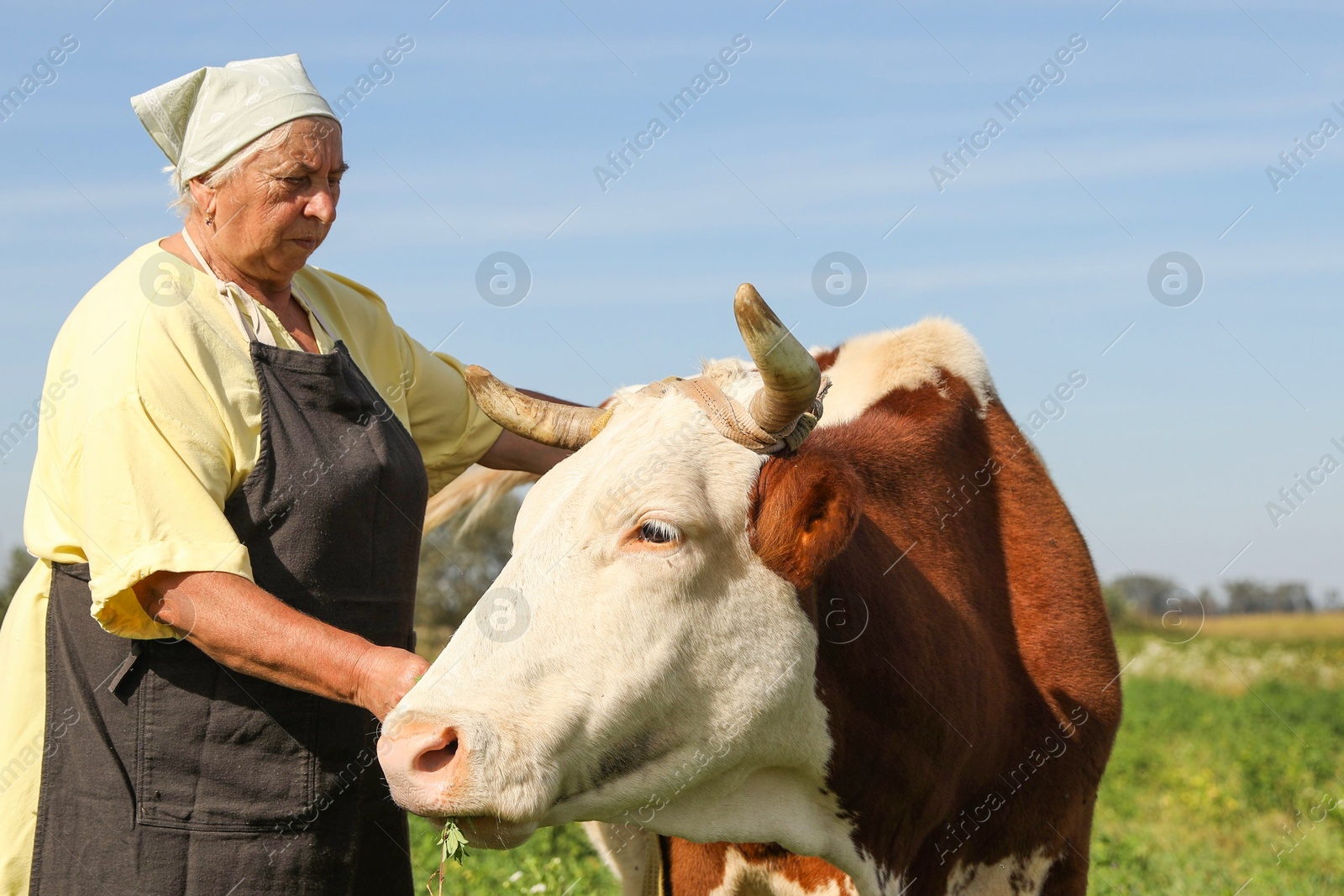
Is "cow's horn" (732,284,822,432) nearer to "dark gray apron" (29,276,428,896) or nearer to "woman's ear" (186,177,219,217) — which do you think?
"dark gray apron" (29,276,428,896)

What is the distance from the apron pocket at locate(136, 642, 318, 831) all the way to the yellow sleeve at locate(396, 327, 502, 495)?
1162 millimetres

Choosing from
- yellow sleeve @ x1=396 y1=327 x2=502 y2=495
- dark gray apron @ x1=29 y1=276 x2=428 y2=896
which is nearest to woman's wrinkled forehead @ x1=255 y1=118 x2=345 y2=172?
dark gray apron @ x1=29 y1=276 x2=428 y2=896

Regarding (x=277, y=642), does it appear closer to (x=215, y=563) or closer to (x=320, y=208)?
(x=215, y=563)

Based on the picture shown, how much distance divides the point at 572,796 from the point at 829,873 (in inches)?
43.2

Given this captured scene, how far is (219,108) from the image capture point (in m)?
3.47

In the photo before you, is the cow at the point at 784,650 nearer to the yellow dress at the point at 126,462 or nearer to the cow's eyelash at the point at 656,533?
the cow's eyelash at the point at 656,533

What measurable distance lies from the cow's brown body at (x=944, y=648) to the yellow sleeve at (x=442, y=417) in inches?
46.0

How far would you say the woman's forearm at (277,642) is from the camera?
113 inches

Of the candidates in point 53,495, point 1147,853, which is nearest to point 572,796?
point 53,495

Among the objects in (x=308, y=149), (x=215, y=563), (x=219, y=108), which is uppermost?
(x=219, y=108)

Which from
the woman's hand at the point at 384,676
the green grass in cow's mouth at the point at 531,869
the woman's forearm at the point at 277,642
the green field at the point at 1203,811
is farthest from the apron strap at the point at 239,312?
the green grass in cow's mouth at the point at 531,869

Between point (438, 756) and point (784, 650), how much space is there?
37.6 inches

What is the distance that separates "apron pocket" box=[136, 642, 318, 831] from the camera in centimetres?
327

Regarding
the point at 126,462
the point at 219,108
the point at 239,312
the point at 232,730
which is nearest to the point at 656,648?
the point at 232,730
